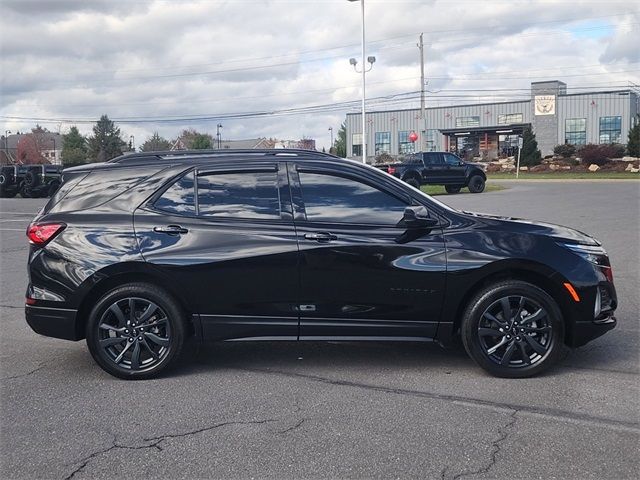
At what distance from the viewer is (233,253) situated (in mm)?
5199

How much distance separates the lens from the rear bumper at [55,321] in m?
5.25

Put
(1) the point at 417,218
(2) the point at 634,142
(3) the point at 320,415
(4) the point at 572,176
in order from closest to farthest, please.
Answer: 1. (3) the point at 320,415
2. (1) the point at 417,218
3. (4) the point at 572,176
4. (2) the point at 634,142

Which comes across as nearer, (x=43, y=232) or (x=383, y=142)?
(x=43, y=232)

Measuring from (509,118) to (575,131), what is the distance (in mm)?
7152

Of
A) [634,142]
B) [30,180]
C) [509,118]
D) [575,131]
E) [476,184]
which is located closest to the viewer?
[476,184]

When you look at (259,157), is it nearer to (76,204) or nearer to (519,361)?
(76,204)

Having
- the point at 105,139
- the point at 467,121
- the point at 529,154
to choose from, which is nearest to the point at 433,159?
the point at 529,154

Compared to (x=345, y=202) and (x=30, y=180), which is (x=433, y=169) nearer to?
(x=30, y=180)

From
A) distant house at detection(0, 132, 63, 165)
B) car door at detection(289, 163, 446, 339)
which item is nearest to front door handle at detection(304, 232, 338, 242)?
car door at detection(289, 163, 446, 339)

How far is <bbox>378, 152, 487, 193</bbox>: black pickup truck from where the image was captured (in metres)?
29.4

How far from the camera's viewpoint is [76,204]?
545 centimetres

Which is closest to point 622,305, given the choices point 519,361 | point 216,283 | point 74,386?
point 519,361

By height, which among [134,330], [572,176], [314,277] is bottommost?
[572,176]

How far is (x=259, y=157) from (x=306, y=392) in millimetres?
1949
